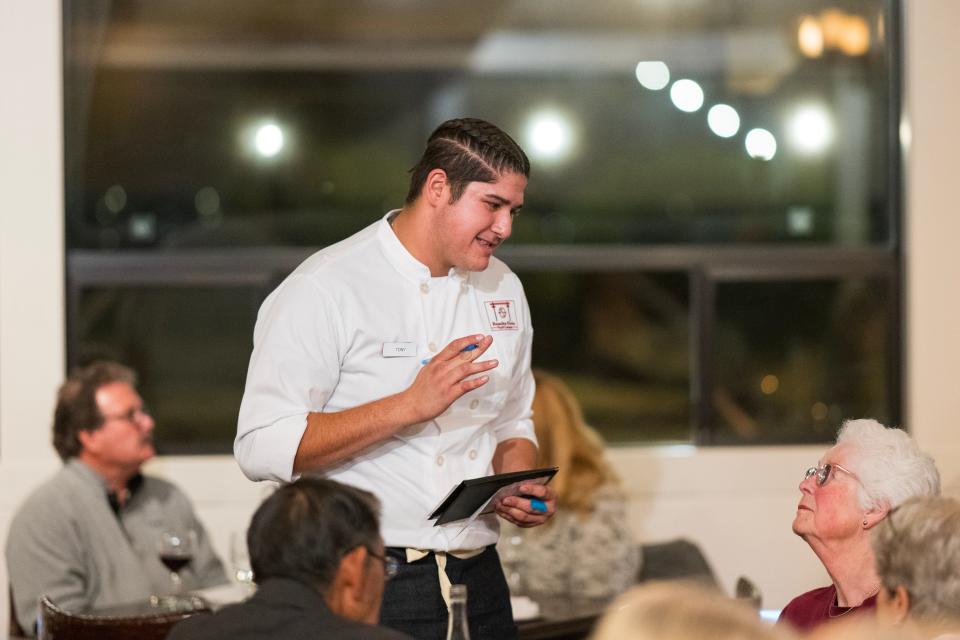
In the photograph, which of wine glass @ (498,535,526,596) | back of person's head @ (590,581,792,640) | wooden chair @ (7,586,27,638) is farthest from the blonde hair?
back of person's head @ (590,581,792,640)

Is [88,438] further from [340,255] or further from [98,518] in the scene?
[340,255]

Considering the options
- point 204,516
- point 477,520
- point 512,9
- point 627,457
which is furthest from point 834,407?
point 477,520

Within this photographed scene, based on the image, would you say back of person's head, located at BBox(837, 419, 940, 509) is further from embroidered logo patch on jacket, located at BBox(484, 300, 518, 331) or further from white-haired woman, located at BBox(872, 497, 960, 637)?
embroidered logo patch on jacket, located at BBox(484, 300, 518, 331)

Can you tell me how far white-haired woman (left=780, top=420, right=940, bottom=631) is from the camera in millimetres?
2328

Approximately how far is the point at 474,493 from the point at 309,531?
513mm

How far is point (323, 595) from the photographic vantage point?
180cm

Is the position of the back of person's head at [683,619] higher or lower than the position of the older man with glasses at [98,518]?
higher

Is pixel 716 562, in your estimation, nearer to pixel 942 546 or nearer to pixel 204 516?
pixel 204 516

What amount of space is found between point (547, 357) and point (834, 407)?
→ 256 centimetres

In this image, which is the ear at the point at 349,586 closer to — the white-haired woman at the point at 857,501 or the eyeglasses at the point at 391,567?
the eyeglasses at the point at 391,567

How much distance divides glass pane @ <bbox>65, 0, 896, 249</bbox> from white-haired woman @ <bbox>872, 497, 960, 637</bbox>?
131 inches

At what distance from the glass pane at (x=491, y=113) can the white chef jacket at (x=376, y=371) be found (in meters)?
2.59

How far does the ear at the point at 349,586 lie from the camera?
5.96 feet

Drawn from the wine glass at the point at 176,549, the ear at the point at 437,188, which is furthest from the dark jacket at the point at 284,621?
the wine glass at the point at 176,549
